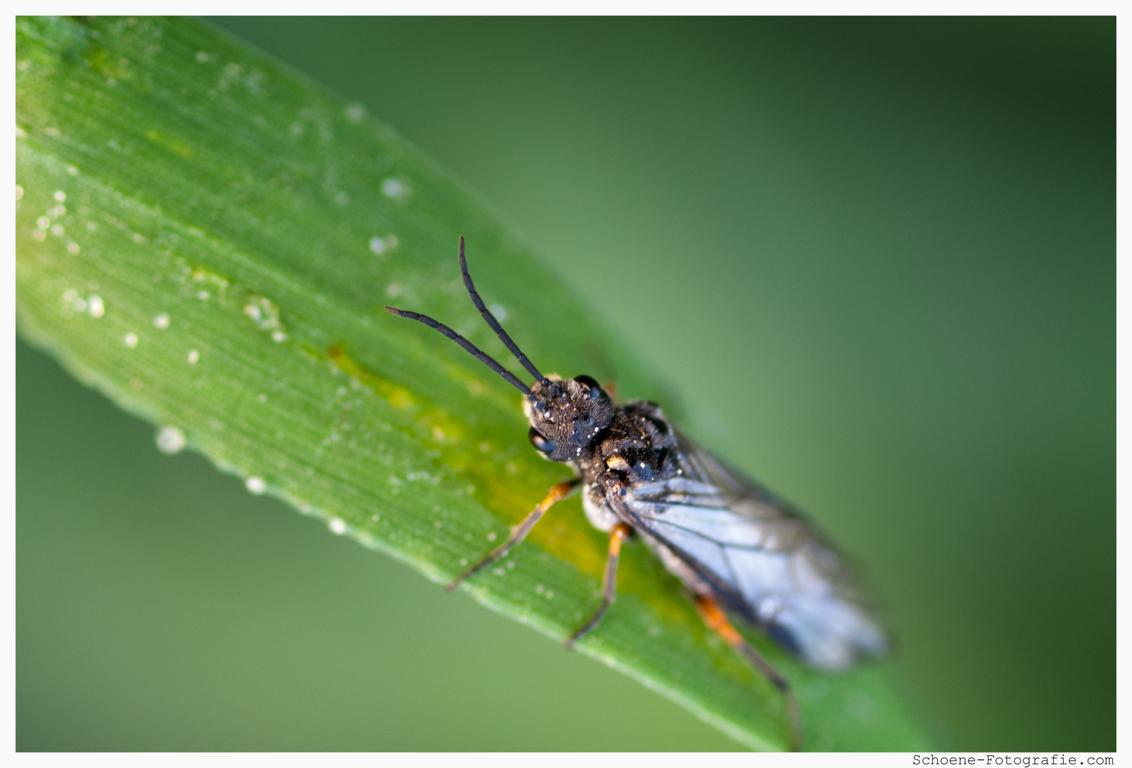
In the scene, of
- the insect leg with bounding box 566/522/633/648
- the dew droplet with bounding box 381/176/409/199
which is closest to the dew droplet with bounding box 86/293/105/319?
the dew droplet with bounding box 381/176/409/199

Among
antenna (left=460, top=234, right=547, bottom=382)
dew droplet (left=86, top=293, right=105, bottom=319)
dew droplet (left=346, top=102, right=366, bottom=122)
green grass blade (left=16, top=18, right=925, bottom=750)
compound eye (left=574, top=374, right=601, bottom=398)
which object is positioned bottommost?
dew droplet (left=86, top=293, right=105, bottom=319)

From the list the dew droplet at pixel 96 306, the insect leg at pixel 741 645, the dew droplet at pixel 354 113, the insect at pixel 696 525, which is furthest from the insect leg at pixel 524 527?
the dew droplet at pixel 354 113

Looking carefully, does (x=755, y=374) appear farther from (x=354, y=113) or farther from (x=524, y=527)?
(x=354, y=113)

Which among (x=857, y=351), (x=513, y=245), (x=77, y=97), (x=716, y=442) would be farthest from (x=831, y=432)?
(x=77, y=97)

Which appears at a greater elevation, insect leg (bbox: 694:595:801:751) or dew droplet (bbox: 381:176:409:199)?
dew droplet (bbox: 381:176:409:199)

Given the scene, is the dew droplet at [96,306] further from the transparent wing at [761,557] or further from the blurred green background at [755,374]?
the transparent wing at [761,557]

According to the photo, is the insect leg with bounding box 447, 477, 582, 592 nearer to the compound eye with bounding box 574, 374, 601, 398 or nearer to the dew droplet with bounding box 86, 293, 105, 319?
the compound eye with bounding box 574, 374, 601, 398
